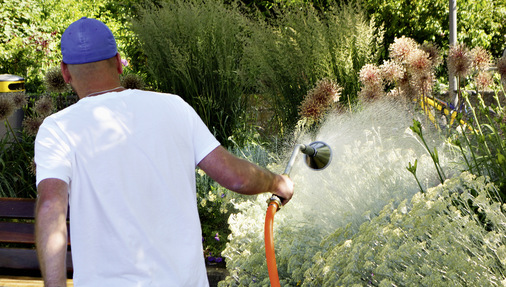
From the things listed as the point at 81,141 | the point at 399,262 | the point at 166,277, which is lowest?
the point at 399,262

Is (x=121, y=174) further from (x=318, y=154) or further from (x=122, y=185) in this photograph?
(x=318, y=154)

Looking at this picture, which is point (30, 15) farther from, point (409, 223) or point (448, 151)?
point (409, 223)

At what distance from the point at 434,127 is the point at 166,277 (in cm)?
315

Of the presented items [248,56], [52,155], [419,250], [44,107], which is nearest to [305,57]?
[248,56]

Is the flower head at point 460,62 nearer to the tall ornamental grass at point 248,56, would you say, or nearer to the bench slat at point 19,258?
the tall ornamental grass at point 248,56

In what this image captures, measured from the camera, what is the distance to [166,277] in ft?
6.68

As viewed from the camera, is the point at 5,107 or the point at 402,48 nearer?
the point at 402,48

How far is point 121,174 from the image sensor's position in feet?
6.51

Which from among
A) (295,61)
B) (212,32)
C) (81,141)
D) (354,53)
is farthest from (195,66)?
(81,141)

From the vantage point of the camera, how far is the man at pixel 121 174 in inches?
77.4

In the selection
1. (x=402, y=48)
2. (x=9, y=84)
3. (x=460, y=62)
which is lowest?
(x=9, y=84)

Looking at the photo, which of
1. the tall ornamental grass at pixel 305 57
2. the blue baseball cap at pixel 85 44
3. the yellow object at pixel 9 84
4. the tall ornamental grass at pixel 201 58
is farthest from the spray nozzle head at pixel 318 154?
the yellow object at pixel 9 84

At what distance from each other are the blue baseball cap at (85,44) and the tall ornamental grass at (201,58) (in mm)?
3969

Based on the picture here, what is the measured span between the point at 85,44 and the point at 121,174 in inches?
17.3
